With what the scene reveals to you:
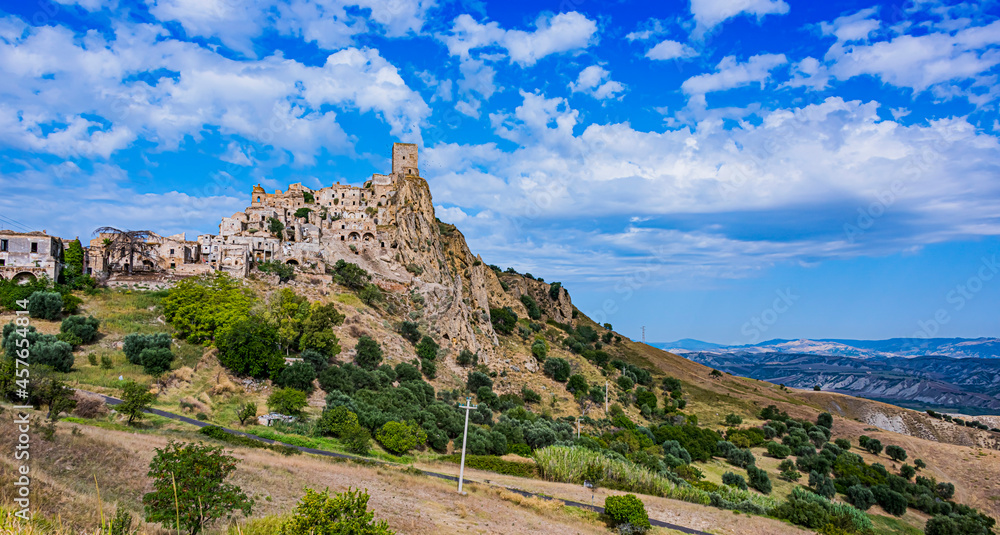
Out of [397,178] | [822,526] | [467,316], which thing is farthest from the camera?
[397,178]

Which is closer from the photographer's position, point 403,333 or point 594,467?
point 594,467

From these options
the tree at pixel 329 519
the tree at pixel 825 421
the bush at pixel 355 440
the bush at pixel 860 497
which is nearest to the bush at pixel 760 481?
the bush at pixel 860 497

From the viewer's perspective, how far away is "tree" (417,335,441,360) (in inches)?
2154

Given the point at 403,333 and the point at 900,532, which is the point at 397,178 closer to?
the point at 403,333

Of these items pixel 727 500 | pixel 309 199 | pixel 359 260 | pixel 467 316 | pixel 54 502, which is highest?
pixel 309 199

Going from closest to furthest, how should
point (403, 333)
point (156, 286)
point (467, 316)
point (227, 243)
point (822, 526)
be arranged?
point (822, 526)
point (156, 286)
point (403, 333)
point (227, 243)
point (467, 316)

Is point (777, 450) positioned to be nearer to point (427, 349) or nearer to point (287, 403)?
point (427, 349)

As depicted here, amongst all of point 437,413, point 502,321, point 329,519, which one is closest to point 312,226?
point 502,321

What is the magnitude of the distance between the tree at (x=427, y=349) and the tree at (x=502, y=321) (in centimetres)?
2315

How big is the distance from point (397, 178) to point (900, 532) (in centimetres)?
7629

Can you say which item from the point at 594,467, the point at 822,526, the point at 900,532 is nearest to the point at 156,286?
the point at 594,467

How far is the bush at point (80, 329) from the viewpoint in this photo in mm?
36531

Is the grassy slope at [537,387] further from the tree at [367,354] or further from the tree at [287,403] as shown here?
the tree at [287,403]

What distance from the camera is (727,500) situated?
110 feet
